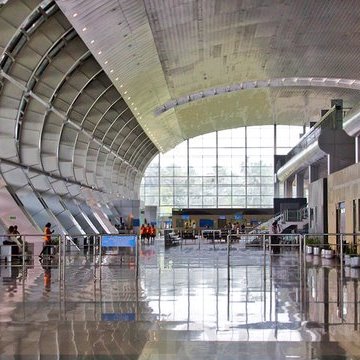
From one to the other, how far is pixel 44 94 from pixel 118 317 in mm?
26969

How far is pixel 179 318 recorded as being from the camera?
35.3 feet

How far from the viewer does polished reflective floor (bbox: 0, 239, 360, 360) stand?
26.8 ft

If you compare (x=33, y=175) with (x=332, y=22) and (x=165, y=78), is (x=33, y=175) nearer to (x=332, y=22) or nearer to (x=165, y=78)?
(x=165, y=78)

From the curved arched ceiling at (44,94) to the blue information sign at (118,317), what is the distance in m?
16.5

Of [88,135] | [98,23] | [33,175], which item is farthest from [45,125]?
[98,23]

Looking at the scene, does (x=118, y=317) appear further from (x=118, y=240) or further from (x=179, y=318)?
(x=118, y=240)

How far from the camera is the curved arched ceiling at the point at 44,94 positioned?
29.0m

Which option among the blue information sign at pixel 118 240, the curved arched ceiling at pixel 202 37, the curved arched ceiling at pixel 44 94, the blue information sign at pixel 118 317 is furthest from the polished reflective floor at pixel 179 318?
the curved arched ceiling at pixel 44 94

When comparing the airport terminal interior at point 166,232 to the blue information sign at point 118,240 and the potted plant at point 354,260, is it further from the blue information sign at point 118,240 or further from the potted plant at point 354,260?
the potted plant at point 354,260

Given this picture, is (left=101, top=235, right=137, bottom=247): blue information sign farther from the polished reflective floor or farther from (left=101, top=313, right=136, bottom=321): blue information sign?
(left=101, top=313, right=136, bottom=321): blue information sign

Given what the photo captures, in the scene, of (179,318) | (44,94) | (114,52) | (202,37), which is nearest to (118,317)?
(179,318)

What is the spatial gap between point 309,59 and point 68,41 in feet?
66.7

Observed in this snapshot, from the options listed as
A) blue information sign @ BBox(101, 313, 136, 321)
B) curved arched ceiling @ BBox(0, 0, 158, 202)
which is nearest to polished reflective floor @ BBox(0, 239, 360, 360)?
blue information sign @ BBox(101, 313, 136, 321)

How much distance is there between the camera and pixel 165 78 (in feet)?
154
